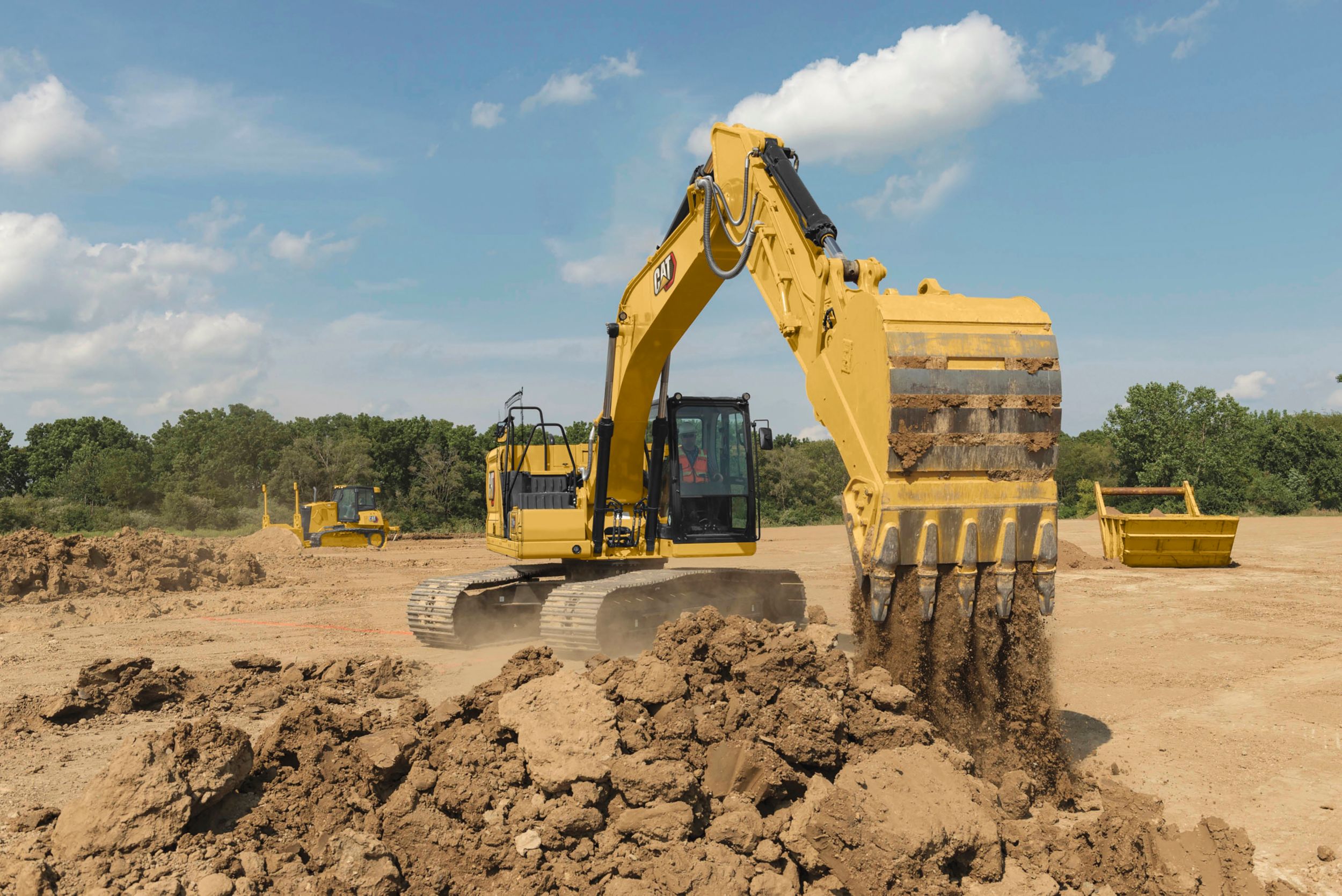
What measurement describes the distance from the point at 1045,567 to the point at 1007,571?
0.85ft

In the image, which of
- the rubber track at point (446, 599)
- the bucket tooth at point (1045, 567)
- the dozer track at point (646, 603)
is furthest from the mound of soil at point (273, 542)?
the bucket tooth at point (1045, 567)

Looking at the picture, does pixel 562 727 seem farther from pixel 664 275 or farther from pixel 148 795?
pixel 664 275

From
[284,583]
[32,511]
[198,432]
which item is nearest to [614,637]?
[284,583]

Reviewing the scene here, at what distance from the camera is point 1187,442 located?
46.0 m

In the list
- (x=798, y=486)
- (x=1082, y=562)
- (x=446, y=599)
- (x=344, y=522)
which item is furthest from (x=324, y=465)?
(x=446, y=599)

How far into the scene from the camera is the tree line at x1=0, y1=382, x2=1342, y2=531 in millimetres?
45781

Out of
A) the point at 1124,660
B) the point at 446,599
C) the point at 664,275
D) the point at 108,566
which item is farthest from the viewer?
the point at 108,566

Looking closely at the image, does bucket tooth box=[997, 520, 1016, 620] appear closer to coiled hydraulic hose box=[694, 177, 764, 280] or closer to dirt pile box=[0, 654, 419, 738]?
coiled hydraulic hose box=[694, 177, 764, 280]

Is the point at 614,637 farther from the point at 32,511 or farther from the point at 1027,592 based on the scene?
the point at 32,511

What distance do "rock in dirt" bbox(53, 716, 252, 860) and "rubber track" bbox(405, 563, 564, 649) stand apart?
18.6 ft

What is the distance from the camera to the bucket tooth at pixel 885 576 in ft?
15.6

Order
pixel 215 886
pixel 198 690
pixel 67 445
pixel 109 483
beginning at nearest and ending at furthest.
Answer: pixel 215 886
pixel 198 690
pixel 109 483
pixel 67 445

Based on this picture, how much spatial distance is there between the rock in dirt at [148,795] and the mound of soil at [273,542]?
25.4m

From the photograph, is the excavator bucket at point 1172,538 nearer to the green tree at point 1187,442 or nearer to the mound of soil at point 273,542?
the mound of soil at point 273,542
